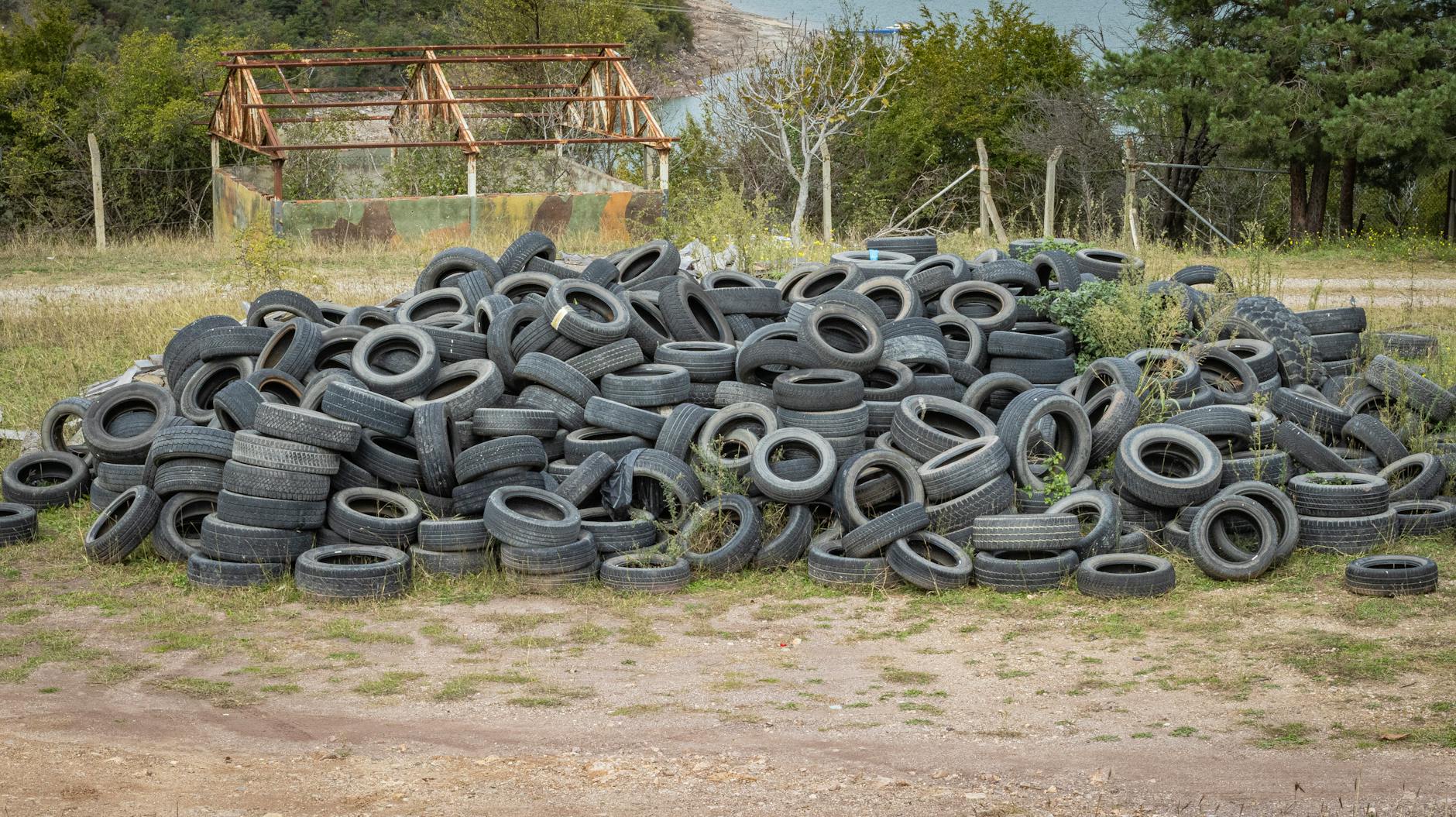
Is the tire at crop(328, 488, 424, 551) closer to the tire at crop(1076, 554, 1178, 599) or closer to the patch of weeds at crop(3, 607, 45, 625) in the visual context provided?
the patch of weeds at crop(3, 607, 45, 625)

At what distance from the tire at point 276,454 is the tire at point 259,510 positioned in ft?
0.74

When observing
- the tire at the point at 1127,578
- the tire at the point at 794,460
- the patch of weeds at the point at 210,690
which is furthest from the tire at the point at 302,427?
the tire at the point at 1127,578

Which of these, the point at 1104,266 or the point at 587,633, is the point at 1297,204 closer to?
the point at 1104,266

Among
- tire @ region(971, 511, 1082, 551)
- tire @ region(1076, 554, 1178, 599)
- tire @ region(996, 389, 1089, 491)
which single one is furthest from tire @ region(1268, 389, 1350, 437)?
tire @ region(971, 511, 1082, 551)

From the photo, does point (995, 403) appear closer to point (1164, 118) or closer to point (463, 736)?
point (463, 736)

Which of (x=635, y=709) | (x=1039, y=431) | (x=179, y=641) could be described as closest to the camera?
(x=635, y=709)

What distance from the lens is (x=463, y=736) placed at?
645 cm

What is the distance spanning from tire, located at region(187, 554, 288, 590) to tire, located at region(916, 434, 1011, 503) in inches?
174

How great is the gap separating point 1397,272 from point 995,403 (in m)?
14.5

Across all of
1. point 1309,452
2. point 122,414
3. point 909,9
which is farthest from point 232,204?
point 909,9

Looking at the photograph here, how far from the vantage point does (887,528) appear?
8883 millimetres

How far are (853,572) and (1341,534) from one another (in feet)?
10.8

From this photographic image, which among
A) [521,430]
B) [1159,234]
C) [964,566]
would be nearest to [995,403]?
[964,566]

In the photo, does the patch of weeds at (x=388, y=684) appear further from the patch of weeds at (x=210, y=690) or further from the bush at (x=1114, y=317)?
the bush at (x=1114, y=317)
